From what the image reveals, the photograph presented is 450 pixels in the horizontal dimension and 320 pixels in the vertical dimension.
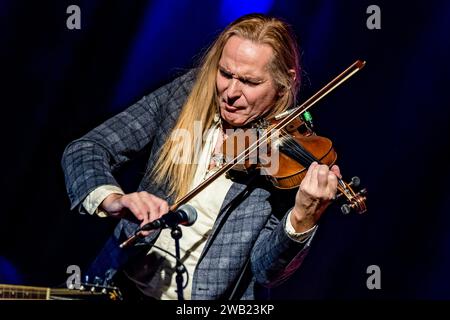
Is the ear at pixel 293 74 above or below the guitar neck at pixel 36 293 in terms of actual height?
above

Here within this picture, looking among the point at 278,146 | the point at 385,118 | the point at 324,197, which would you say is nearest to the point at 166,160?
the point at 278,146

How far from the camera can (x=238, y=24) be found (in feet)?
8.25

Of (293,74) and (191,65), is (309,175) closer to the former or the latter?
(293,74)

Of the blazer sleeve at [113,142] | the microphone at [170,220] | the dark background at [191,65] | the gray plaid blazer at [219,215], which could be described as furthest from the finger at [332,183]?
the dark background at [191,65]

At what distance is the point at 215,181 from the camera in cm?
246

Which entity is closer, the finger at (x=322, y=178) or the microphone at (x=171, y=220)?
the microphone at (x=171, y=220)

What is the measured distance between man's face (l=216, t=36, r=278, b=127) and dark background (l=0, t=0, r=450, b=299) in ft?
2.04

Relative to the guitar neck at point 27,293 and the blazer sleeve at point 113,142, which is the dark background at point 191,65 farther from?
the guitar neck at point 27,293

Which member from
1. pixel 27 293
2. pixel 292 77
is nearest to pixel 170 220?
pixel 27 293

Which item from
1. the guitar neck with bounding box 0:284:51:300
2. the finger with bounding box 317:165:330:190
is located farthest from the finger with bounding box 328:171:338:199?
the guitar neck with bounding box 0:284:51:300

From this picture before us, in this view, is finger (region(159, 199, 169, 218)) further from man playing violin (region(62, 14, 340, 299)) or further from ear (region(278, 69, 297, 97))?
ear (region(278, 69, 297, 97))

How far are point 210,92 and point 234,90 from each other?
0.40 ft

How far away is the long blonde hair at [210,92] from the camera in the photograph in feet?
8.08

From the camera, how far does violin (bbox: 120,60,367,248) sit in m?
2.35
